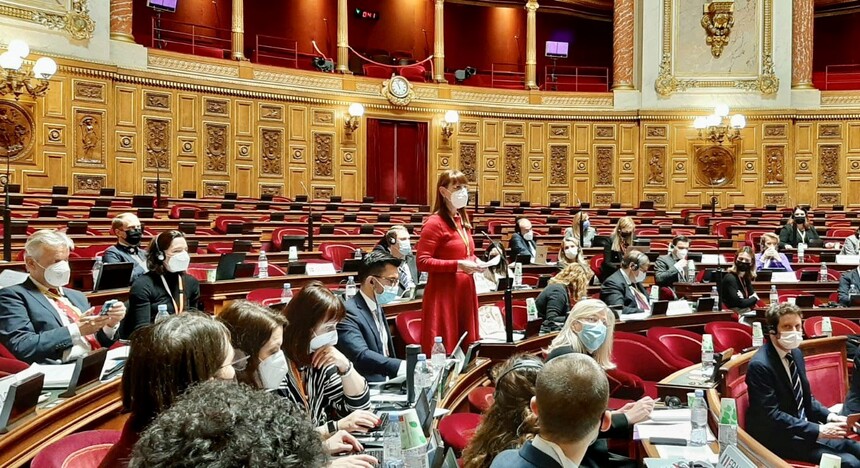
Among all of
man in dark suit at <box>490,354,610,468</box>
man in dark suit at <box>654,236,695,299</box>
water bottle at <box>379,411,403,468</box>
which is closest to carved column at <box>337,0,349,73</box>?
man in dark suit at <box>654,236,695,299</box>

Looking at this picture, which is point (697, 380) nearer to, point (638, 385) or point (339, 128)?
point (638, 385)

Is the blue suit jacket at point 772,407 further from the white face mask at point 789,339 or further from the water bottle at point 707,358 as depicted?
the water bottle at point 707,358

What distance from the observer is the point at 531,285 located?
8430 millimetres

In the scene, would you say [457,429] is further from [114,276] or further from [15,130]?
[15,130]

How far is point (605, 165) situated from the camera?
1791 cm

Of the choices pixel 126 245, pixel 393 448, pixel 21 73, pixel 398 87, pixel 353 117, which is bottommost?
pixel 393 448

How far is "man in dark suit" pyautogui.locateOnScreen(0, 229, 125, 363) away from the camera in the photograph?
366 centimetres

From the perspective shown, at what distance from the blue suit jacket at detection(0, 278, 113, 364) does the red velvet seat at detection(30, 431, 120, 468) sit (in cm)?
154

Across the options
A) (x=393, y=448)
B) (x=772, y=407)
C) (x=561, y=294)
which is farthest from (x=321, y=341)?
(x=561, y=294)

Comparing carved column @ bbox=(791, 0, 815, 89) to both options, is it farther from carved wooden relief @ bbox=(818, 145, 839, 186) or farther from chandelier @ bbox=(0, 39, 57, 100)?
chandelier @ bbox=(0, 39, 57, 100)

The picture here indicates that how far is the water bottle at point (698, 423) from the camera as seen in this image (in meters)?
2.99

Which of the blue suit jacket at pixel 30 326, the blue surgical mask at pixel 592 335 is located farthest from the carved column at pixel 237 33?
the blue surgical mask at pixel 592 335

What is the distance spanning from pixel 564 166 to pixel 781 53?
5095mm

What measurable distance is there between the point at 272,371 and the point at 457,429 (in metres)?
0.79
